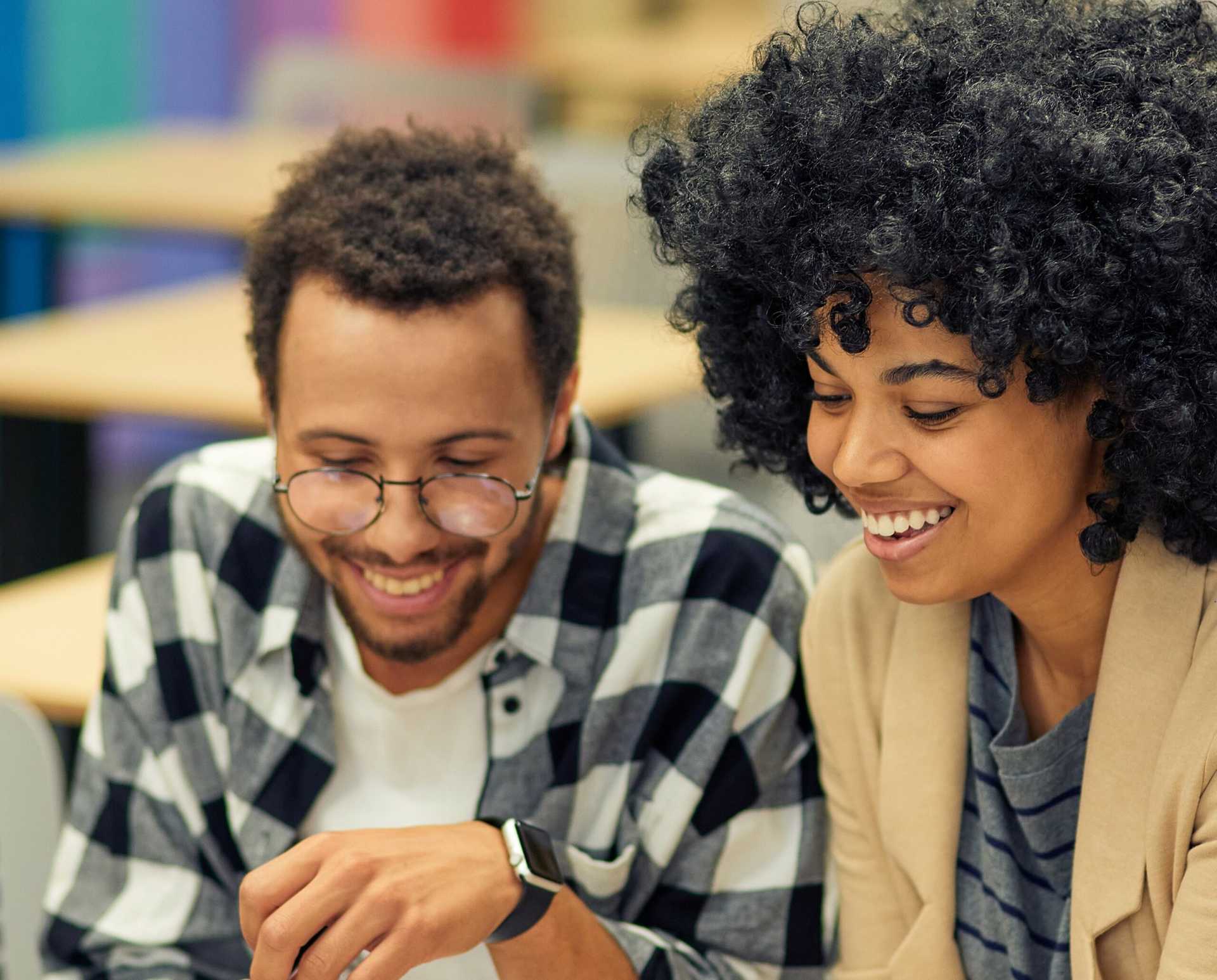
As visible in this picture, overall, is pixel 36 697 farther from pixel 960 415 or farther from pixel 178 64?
pixel 178 64

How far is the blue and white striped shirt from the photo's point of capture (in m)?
1.52

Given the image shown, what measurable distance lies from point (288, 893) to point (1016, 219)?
806mm

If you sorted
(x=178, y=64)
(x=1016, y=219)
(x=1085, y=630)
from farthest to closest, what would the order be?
(x=178, y=64) < (x=1085, y=630) < (x=1016, y=219)

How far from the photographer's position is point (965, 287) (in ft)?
4.14

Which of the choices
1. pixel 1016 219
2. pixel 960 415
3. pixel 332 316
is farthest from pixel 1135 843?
pixel 332 316

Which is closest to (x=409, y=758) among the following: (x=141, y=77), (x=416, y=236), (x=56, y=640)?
(x=416, y=236)

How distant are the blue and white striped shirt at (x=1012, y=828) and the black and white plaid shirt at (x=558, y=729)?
7.6 inches

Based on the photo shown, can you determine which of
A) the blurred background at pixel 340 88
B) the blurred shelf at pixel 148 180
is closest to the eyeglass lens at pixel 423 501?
the blurred background at pixel 340 88

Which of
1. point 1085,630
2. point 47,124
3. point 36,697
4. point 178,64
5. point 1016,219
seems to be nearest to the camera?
point 1016,219

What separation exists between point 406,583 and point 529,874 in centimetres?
35

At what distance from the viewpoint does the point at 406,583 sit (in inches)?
65.9

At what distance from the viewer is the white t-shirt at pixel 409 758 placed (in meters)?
1.76

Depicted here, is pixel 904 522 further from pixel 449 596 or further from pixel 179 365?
pixel 179 365

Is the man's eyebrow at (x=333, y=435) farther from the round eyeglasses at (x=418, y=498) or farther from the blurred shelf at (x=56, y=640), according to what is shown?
the blurred shelf at (x=56, y=640)
